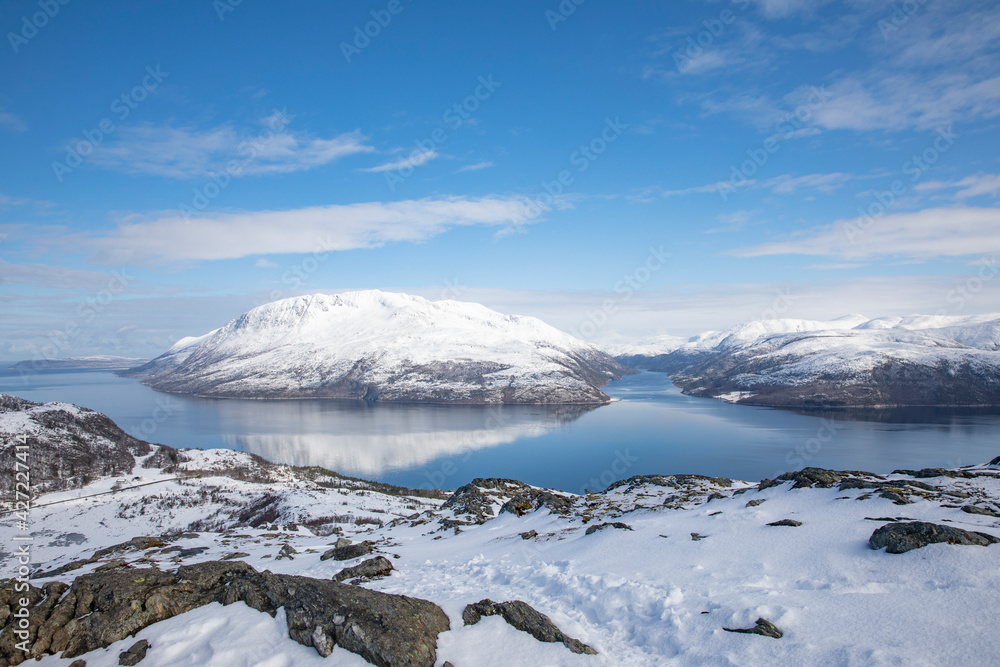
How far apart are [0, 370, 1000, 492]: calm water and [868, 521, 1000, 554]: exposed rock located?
6320 centimetres

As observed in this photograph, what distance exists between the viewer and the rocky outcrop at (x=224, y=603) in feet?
26.7

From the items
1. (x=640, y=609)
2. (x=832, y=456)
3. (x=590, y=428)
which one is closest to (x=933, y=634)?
(x=640, y=609)

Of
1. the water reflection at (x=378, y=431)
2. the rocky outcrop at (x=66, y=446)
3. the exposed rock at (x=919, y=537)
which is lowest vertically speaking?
the water reflection at (x=378, y=431)

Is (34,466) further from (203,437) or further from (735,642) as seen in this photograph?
(735,642)

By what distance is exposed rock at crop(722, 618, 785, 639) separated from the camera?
7820 millimetres

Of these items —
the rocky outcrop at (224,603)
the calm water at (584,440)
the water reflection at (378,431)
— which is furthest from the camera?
the water reflection at (378,431)

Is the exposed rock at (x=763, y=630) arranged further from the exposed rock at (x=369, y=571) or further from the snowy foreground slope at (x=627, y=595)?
the exposed rock at (x=369, y=571)

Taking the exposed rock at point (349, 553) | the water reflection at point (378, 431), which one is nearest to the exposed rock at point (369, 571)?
the exposed rock at point (349, 553)

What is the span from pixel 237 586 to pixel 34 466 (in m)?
75.6

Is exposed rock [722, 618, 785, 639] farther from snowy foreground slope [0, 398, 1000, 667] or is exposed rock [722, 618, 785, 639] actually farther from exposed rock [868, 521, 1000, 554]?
exposed rock [868, 521, 1000, 554]

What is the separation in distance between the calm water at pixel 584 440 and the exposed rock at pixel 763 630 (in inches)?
2572

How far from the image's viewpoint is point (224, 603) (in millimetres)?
9773

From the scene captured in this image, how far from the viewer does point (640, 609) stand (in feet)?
31.2

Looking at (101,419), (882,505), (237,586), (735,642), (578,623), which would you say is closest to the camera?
(735,642)
